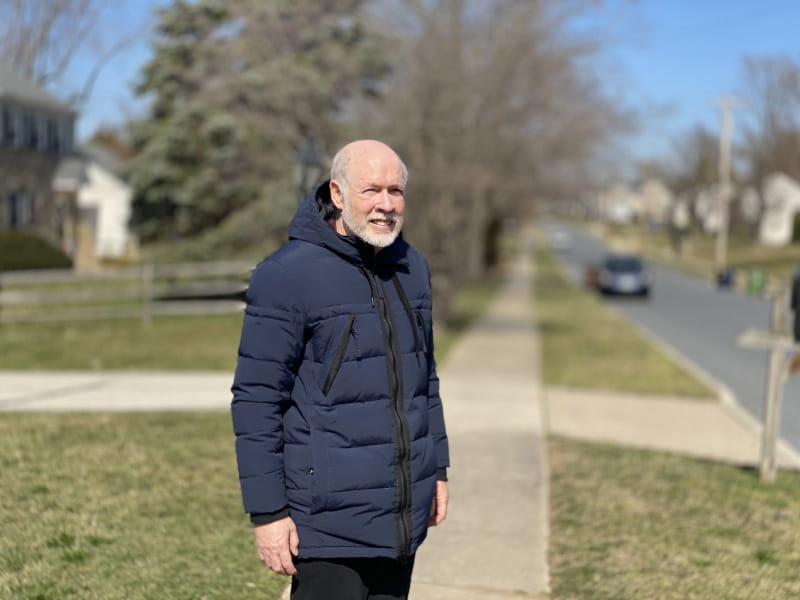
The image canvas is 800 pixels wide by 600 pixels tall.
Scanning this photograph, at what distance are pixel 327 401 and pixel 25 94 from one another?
32.7 meters

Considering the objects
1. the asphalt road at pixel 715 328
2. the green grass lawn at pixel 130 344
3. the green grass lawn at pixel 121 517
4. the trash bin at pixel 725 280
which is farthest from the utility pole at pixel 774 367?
the trash bin at pixel 725 280

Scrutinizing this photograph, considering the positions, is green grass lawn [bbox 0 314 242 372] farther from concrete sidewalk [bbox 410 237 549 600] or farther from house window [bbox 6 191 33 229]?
house window [bbox 6 191 33 229]

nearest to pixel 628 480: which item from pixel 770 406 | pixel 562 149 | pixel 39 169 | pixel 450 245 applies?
pixel 770 406

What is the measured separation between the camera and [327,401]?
9.12 ft

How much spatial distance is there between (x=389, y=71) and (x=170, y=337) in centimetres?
690

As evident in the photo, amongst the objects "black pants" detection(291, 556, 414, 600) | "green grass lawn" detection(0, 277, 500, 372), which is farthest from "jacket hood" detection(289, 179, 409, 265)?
"green grass lawn" detection(0, 277, 500, 372)

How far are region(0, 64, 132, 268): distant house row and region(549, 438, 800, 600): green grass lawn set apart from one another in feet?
88.4

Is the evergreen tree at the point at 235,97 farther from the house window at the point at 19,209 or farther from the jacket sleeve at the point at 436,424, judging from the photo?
the jacket sleeve at the point at 436,424

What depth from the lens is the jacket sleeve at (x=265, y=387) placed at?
8.94ft

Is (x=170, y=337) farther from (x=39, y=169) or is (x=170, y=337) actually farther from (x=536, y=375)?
(x=39, y=169)

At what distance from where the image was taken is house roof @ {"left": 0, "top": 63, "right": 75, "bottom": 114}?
3098 centimetres

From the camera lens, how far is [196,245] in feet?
74.2

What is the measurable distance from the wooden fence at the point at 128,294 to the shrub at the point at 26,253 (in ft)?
2.88

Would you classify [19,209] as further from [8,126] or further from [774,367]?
[774,367]
